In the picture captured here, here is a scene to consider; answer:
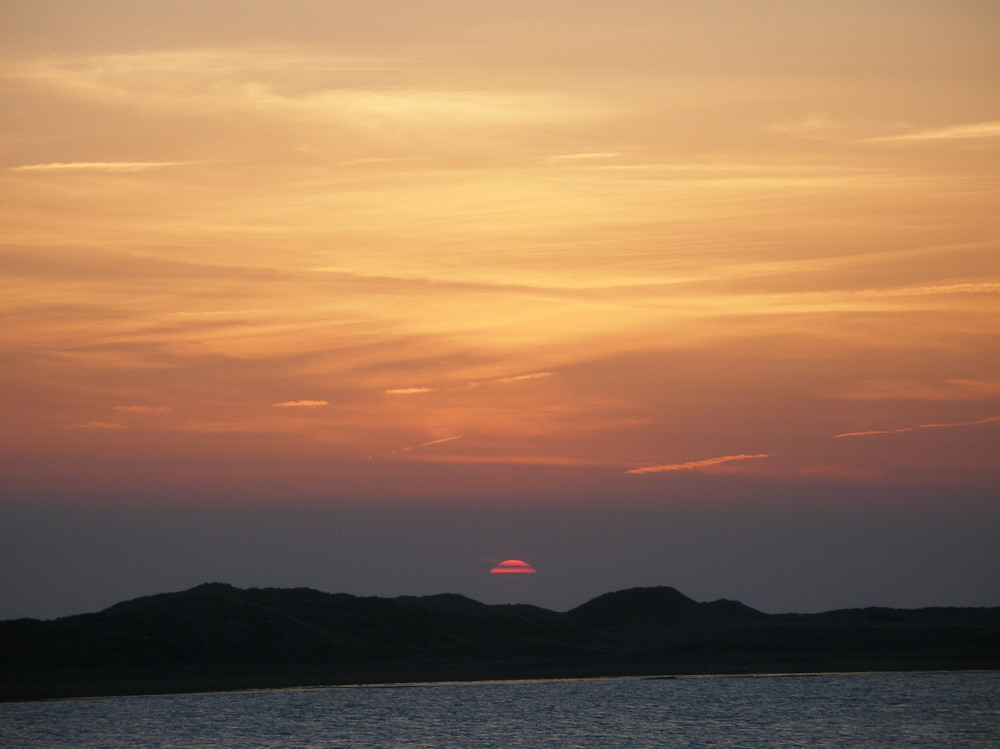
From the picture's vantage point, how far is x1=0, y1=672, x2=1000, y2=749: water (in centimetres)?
7969

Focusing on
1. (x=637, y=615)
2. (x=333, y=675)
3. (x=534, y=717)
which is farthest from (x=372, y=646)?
(x=637, y=615)

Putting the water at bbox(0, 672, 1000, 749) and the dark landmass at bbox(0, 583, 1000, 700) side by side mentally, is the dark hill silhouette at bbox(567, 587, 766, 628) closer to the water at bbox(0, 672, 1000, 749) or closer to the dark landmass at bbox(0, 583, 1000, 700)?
the dark landmass at bbox(0, 583, 1000, 700)

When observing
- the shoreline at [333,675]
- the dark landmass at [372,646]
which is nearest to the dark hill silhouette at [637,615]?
the dark landmass at [372,646]

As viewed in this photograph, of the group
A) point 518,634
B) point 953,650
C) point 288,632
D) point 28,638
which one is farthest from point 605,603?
point 28,638

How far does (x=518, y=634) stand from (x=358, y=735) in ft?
227

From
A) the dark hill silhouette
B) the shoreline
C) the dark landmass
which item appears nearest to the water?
the shoreline

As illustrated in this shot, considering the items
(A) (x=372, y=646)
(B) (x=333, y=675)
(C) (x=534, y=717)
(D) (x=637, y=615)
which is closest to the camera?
(C) (x=534, y=717)

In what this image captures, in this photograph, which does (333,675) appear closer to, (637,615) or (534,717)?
(534,717)

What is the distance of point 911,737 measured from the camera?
82500 mm

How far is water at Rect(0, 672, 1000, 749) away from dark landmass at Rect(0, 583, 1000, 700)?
334 inches

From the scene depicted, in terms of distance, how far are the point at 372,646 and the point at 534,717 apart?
148 feet

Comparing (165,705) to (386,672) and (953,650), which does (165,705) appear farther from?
(953,650)

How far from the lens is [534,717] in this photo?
93.5 meters

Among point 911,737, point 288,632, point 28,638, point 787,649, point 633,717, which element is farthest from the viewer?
point 787,649
